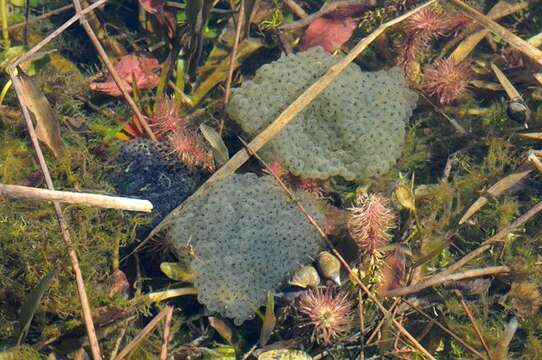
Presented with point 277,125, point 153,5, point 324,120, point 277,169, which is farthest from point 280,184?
point 153,5

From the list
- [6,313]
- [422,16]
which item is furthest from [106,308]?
[422,16]

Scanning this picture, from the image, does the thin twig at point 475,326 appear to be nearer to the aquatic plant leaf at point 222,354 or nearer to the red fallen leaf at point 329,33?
the aquatic plant leaf at point 222,354

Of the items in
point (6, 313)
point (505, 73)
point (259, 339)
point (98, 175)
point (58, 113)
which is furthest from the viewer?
point (505, 73)

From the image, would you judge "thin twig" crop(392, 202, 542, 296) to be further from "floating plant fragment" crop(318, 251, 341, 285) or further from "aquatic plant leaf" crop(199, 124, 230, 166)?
"aquatic plant leaf" crop(199, 124, 230, 166)

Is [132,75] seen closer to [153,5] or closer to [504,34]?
[153,5]

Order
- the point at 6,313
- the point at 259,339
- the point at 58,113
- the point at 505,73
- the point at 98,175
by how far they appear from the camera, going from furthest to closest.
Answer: the point at 505,73 < the point at 58,113 < the point at 98,175 < the point at 259,339 < the point at 6,313

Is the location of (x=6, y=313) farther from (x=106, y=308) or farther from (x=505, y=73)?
(x=505, y=73)

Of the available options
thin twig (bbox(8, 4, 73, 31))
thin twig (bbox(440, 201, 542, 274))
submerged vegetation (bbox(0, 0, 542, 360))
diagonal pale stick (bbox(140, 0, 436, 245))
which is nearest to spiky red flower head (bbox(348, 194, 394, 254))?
submerged vegetation (bbox(0, 0, 542, 360))

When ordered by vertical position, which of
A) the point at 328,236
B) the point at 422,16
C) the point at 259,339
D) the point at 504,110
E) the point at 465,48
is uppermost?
the point at 422,16
